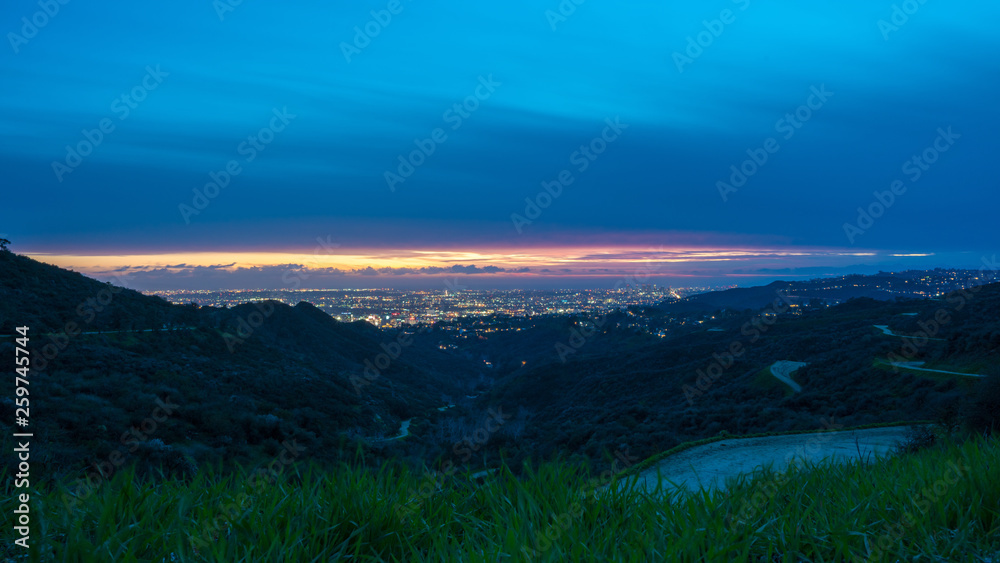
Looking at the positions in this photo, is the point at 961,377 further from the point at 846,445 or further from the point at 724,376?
the point at 724,376

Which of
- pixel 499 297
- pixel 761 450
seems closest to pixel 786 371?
pixel 761 450

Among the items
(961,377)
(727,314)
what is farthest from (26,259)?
(727,314)

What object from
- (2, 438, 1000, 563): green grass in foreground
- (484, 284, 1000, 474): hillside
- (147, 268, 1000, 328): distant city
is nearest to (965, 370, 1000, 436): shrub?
(484, 284, 1000, 474): hillside

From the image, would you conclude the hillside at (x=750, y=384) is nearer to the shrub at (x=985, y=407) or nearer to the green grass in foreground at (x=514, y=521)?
the shrub at (x=985, y=407)

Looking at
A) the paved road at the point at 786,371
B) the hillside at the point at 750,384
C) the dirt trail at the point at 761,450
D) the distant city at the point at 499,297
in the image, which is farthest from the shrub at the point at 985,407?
the distant city at the point at 499,297

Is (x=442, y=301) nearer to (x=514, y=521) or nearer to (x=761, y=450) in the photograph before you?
(x=761, y=450)
